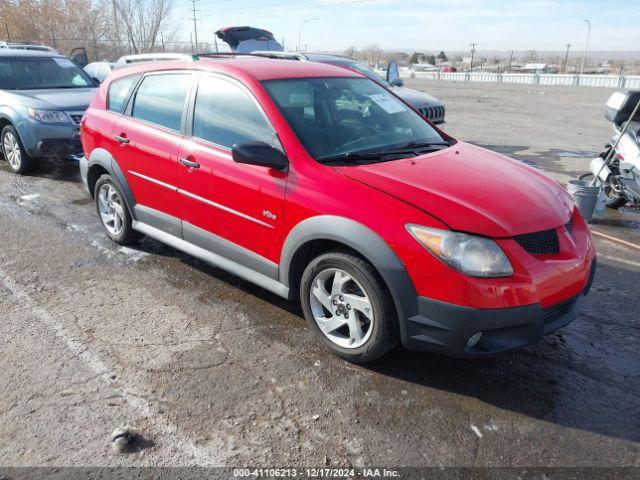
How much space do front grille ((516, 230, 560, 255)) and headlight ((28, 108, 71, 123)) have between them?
6727 mm

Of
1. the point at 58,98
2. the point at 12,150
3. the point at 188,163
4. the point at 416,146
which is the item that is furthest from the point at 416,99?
the point at 188,163

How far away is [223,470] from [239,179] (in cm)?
185

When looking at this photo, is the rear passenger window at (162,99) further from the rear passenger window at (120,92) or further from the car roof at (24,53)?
the car roof at (24,53)

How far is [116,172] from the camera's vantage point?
472 cm

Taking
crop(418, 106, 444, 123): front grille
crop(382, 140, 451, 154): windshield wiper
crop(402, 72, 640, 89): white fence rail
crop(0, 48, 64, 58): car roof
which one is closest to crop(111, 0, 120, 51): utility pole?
crop(402, 72, 640, 89): white fence rail

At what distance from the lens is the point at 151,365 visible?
10.6 ft

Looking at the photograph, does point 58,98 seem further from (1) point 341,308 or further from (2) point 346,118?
(1) point 341,308

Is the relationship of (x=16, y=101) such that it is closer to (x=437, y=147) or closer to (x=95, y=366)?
(x=95, y=366)

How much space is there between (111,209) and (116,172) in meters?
0.57

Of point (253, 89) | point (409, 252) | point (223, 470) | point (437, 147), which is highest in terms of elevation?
point (253, 89)

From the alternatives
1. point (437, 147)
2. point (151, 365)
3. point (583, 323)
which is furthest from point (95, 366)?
point (583, 323)

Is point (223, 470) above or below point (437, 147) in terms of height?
below

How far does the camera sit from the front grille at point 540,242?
289 cm

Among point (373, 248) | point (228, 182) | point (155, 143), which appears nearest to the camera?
point (373, 248)
